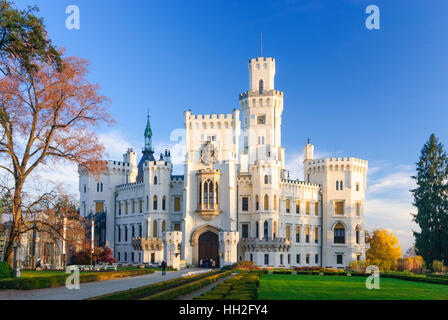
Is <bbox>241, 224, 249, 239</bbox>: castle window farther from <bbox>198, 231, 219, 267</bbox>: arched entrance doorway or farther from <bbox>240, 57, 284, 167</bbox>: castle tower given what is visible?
<bbox>240, 57, 284, 167</bbox>: castle tower

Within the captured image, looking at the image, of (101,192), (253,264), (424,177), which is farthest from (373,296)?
(101,192)

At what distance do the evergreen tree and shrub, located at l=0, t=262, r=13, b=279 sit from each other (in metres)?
49.1

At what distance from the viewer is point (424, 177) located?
6788cm

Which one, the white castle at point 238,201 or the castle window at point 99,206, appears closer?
the white castle at point 238,201

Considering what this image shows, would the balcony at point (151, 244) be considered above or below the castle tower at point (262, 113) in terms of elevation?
below

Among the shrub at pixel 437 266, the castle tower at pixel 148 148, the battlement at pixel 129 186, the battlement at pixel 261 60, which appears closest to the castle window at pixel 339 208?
the shrub at pixel 437 266

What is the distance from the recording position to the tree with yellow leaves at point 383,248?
247 ft

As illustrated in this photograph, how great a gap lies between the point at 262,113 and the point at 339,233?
20095 millimetres

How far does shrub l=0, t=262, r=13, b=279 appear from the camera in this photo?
2829 centimetres

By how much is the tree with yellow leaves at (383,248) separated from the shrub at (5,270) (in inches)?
2169

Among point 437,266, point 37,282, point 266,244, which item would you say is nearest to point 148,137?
point 266,244

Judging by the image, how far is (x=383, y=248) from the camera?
251 ft

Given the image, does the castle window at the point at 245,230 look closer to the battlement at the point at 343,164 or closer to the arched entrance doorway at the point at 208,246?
the arched entrance doorway at the point at 208,246

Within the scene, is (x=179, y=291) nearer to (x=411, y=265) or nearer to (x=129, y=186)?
(x=129, y=186)
